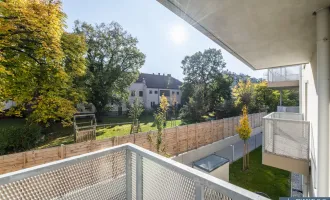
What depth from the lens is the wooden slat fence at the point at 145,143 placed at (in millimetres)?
5758

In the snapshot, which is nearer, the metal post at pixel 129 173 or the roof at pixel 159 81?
the metal post at pixel 129 173

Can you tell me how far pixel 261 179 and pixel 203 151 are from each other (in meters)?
3.53

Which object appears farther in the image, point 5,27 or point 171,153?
point 171,153

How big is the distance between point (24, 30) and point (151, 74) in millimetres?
31413

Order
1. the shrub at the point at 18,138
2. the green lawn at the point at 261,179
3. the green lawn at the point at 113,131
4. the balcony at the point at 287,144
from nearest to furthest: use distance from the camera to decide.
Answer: the balcony at the point at 287,144 < the green lawn at the point at 261,179 < the shrub at the point at 18,138 < the green lawn at the point at 113,131

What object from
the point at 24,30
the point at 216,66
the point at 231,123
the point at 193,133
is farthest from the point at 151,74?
the point at 24,30

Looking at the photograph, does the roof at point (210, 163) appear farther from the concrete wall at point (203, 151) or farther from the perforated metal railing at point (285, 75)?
the perforated metal railing at point (285, 75)

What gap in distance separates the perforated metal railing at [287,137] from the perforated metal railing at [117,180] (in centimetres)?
511

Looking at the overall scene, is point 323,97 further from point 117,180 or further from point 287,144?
point 287,144

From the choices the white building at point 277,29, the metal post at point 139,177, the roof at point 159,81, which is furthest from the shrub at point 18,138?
the roof at point 159,81

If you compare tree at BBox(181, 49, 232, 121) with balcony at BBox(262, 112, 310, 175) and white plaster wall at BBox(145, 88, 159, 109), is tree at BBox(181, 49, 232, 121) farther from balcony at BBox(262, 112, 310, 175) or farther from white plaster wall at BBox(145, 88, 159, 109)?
balcony at BBox(262, 112, 310, 175)

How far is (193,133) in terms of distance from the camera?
10891 mm

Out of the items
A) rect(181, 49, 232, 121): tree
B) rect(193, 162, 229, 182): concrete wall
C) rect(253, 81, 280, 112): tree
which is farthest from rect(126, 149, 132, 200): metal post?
rect(253, 81, 280, 112): tree

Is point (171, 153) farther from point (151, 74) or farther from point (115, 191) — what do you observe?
point (151, 74)
